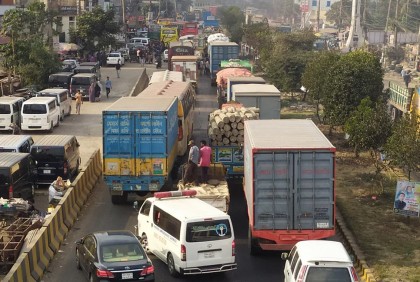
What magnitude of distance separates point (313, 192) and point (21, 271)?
22.4ft

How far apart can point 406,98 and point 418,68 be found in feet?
201

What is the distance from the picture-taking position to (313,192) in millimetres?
18781

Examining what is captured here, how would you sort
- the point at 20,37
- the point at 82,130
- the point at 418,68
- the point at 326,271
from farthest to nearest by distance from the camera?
the point at 418,68, the point at 20,37, the point at 82,130, the point at 326,271

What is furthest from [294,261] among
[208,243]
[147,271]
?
[147,271]

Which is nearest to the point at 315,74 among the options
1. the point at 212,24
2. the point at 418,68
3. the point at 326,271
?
the point at 326,271

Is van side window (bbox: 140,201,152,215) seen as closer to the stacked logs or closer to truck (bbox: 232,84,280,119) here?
the stacked logs

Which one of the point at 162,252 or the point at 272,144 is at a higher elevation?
the point at 272,144

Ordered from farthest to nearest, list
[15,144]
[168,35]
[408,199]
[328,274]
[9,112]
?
[168,35] → [9,112] → [15,144] → [408,199] → [328,274]

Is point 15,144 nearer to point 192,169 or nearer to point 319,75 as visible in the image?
point 192,169

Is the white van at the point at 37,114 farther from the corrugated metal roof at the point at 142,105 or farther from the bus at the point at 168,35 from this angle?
the bus at the point at 168,35

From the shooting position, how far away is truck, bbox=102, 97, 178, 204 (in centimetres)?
2366

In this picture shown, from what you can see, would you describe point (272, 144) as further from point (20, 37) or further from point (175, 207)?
point (20, 37)

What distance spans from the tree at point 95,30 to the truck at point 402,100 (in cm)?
4070

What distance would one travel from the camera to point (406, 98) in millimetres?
36875
